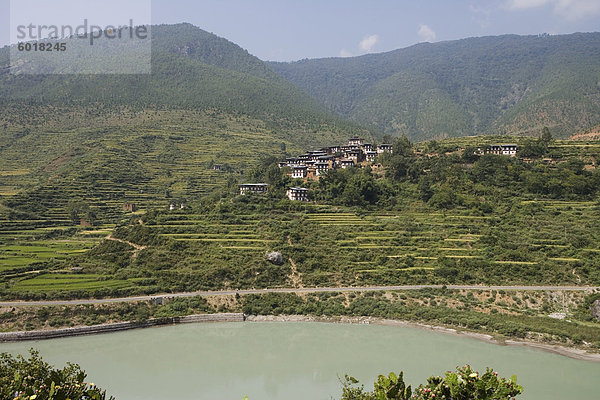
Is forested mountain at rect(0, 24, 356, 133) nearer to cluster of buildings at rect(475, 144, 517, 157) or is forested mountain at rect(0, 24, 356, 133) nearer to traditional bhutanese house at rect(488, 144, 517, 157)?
cluster of buildings at rect(475, 144, 517, 157)

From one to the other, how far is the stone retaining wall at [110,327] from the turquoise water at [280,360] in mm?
414

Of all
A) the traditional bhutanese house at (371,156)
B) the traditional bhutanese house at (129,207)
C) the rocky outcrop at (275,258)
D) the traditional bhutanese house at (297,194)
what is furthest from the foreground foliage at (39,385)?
the traditional bhutanese house at (371,156)

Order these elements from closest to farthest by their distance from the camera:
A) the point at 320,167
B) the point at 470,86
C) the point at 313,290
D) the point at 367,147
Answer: the point at 313,290 < the point at 320,167 < the point at 367,147 < the point at 470,86

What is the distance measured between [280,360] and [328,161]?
950 inches

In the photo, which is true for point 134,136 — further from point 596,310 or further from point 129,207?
point 596,310

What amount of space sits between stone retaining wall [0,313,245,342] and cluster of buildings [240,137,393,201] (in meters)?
13.6

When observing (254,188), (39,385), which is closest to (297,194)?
(254,188)

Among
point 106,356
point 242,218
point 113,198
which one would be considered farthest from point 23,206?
point 106,356

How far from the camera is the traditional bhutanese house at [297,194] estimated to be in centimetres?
3631

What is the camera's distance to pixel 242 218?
33062 mm

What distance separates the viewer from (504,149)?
1636 inches

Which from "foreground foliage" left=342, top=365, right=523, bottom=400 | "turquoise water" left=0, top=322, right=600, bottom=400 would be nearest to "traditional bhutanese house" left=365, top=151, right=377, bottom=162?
"turquoise water" left=0, top=322, right=600, bottom=400

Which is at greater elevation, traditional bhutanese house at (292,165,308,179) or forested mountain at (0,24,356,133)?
forested mountain at (0,24,356,133)

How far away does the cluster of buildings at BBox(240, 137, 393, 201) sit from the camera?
37.3 metres
